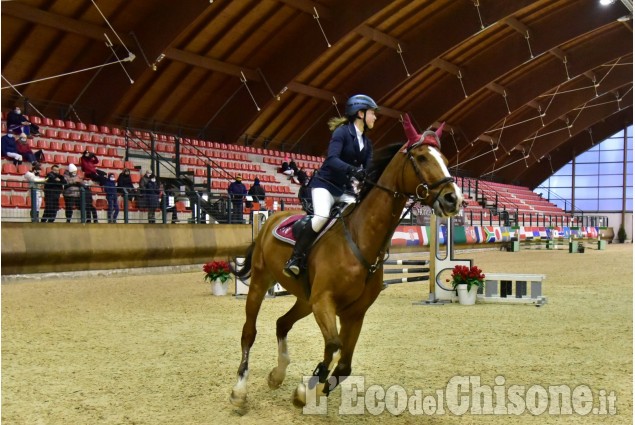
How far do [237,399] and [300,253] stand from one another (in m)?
1.23

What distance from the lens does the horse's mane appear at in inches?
200

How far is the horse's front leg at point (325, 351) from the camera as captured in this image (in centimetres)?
441

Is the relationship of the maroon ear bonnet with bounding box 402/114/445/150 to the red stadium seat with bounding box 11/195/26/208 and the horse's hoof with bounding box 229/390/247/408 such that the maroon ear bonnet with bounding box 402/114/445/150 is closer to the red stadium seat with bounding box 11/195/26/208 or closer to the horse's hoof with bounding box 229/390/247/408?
the horse's hoof with bounding box 229/390/247/408

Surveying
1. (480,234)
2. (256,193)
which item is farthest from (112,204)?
(480,234)

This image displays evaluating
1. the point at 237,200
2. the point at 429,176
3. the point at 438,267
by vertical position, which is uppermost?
the point at 237,200

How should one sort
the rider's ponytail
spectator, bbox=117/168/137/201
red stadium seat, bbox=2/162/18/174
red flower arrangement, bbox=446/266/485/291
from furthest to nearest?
spectator, bbox=117/168/137/201
red stadium seat, bbox=2/162/18/174
red flower arrangement, bbox=446/266/485/291
the rider's ponytail

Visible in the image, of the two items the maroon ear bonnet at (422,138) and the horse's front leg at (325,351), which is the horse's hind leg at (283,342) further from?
the maroon ear bonnet at (422,138)

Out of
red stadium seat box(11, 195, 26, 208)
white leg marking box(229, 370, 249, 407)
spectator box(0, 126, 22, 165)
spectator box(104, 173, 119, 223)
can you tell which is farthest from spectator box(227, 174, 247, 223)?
white leg marking box(229, 370, 249, 407)

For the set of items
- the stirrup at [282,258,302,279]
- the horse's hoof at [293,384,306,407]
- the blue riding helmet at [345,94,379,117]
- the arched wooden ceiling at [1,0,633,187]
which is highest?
the arched wooden ceiling at [1,0,633,187]

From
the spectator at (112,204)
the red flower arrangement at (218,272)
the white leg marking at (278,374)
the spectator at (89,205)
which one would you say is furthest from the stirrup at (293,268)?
the spectator at (112,204)

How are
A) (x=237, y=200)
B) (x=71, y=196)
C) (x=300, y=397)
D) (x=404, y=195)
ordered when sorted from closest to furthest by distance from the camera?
(x=300, y=397) → (x=404, y=195) → (x=71, y=196) → (x=237, y=200)

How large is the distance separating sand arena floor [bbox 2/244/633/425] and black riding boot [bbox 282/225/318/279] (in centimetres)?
105

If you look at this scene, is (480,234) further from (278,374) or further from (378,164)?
(278,374)

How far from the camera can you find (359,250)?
4.75m
